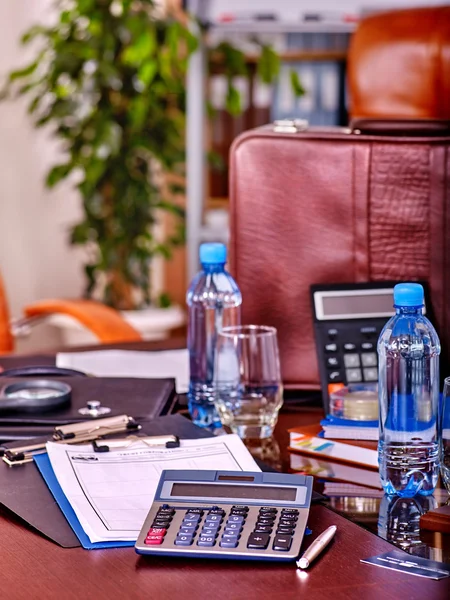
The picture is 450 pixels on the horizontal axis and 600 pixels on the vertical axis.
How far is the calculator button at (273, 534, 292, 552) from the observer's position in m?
0.85

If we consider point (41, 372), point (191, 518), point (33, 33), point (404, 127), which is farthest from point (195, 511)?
point (33, 33)

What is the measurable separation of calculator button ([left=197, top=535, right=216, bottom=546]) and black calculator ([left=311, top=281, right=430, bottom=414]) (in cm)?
50

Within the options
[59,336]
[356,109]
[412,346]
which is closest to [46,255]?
[59,336]

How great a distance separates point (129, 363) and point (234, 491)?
0.76 meters

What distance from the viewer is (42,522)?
938mm

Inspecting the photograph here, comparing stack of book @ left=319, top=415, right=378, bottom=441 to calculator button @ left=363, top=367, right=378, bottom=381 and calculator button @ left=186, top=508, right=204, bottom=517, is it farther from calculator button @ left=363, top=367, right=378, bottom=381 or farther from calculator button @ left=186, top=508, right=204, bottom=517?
calculator button @ left=186, top=508, right=204, bottom=517

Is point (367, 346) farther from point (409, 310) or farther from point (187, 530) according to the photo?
point (187, 530)

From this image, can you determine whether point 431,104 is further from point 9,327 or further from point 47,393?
point 47,393

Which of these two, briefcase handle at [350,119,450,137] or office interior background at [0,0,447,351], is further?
office interior background at [0,0,447,351]

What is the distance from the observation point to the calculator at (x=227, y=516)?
0.85 m

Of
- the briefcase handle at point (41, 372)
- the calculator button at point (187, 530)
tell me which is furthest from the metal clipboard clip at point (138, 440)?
the briefcase handle at point (41, 372)

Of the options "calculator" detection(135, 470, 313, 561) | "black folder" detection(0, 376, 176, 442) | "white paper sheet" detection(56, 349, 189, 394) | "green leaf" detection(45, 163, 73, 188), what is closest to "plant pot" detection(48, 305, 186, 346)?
"green leaf" detection(45, 163, 73, 188)

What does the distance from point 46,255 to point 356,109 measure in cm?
198

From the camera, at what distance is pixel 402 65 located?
7.57 ft
